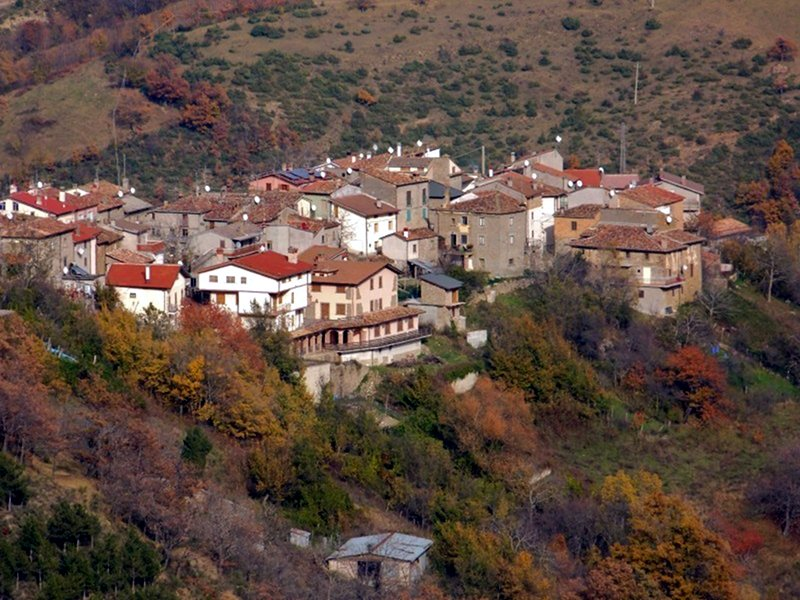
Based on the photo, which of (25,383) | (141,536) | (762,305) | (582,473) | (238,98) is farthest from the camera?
(238,98)

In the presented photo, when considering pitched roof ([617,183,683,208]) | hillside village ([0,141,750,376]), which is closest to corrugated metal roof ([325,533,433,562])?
hillside village ([0,141,750,376])

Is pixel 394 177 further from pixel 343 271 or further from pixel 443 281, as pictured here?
pixel 343 271

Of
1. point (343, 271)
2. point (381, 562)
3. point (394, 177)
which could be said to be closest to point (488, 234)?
point (394, 177)

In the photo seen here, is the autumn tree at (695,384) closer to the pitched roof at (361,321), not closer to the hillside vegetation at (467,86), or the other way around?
the pitched roof at (361,321)

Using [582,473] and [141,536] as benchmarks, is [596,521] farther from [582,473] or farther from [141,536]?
[141,536]

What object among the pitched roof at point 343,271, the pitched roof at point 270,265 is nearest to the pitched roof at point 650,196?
the pitched roof at point 343,271

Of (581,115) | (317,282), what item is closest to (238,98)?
(581,115)
